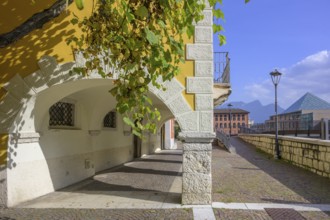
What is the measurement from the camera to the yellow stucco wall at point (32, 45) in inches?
292

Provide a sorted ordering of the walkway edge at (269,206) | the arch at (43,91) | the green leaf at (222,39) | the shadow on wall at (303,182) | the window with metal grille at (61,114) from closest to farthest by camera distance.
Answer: the green leaf at (222,39), the walkway edge at (269,206), the arch at (43,91), the shadow on wall at (303,182), the window with metal grille at (61,114)

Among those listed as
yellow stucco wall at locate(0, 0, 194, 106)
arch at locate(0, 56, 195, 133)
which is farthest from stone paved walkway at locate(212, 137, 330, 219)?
yellow stucco wall at locate(0, 0, 194, 106)

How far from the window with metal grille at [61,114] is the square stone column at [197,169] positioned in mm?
3926

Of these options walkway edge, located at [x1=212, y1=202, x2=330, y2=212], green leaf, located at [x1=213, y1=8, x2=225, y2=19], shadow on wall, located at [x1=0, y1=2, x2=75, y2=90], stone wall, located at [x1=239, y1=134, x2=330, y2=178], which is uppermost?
shadow on wall, located at [x1=0, y1=2, x2=75, y2=90]

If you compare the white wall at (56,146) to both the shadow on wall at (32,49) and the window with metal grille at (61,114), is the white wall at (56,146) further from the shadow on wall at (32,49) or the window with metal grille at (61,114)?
the shadow on wall at (32,49)

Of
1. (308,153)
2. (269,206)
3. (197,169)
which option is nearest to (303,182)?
(308,153)

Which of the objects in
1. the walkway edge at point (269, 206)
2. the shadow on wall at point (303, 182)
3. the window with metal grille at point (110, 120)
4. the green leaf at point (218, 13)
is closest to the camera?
the green leaf at point (218, 13)

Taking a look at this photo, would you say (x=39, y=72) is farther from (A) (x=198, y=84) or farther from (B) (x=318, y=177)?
(B) (x=318, y=177)

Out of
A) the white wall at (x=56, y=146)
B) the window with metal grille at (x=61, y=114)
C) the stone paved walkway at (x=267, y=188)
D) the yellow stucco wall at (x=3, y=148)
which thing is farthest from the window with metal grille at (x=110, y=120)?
the yellow stucco wall at (x=3, y=148)

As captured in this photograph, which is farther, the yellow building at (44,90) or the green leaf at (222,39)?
the yellow building at (44,90)

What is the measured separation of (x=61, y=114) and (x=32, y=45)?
9.01 ft

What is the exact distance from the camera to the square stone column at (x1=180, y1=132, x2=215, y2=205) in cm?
718

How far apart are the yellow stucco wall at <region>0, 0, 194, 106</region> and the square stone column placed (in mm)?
813

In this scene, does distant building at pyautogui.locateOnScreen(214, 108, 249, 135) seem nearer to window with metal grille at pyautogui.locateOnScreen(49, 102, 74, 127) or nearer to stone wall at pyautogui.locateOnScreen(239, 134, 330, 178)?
stone wall at pyautogui.locateOnScreen(239, 134, 330, 178)
